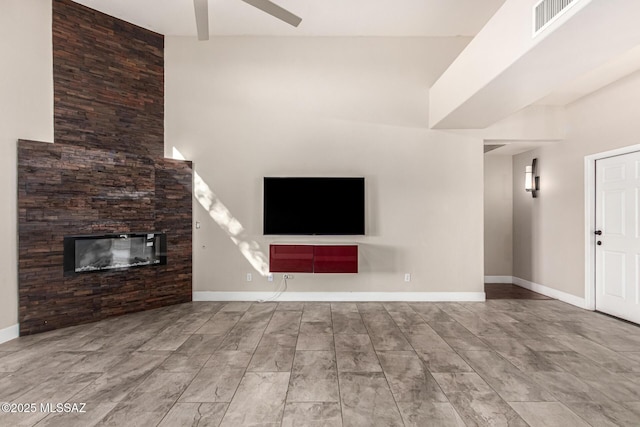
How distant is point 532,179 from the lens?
5.71 meters

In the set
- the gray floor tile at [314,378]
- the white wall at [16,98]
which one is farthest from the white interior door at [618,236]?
the white wall at [16,98]

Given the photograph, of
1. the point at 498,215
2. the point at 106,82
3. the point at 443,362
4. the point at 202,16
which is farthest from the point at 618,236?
the point at 106,82

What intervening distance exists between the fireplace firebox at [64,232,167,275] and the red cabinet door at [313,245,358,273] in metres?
2.19

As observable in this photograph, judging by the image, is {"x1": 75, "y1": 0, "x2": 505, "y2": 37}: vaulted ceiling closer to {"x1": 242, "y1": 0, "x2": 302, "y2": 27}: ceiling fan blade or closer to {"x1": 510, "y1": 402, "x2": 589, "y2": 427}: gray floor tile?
{"x1": 242, "y1": 0, "x2": 302, "y2": 27}: ceiling fan blade

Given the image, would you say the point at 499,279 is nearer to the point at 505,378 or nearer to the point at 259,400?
the point at 505,378

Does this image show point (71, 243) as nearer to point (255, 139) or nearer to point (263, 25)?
point (255, 139)

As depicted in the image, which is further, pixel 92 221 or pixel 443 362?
pixel 92 221

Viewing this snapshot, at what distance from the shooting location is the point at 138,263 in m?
4.49

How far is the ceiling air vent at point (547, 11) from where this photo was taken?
2.29m

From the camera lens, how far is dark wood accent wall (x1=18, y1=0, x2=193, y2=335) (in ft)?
12.1

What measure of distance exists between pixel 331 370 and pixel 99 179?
360 cm

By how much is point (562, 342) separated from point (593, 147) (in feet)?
9.31

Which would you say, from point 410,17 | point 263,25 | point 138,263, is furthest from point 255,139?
point 410,17

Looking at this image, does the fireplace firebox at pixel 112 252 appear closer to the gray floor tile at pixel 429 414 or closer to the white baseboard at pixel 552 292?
the gray floor tile at pixel 429 414
